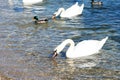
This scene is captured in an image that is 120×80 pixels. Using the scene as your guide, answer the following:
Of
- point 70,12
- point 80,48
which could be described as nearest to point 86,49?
point 80,48

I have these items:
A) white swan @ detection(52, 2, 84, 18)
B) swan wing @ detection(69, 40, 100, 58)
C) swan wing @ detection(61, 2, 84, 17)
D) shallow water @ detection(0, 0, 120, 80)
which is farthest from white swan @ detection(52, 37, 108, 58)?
swan wing @ detection(61, 2, 84, 17)

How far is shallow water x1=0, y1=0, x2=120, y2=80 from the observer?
13758mm

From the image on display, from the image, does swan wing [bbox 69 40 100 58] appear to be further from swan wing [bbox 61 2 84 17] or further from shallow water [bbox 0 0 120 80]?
swan wing [bbox 61 2 84 17]

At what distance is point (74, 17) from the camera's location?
2530 centimetres

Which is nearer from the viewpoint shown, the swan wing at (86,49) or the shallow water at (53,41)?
the shallow water at (53,41)

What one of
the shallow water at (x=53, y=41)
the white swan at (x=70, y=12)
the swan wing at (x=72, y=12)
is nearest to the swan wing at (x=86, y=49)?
the shallow water at (x=53, y=41)

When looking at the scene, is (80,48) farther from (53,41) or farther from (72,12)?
(72,12)

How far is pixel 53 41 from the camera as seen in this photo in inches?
712

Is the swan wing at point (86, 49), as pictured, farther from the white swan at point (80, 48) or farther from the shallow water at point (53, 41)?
the shallow water at point (53, 41)

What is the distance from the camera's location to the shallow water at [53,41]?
45.1ft

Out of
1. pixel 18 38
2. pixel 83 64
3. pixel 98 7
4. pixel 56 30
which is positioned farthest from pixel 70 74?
pixel 98 7

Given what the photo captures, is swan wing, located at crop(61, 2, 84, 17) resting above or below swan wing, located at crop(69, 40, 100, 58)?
below

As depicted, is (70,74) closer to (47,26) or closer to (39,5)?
(47,26)

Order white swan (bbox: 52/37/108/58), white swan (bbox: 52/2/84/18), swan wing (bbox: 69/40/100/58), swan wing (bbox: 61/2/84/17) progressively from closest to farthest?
white swan (bbox: 52/37/108/58) < swan wing (bbox: 69/40/100/58) < white swan (bbox: 52/2/84/18) < swan wing (bbox: 61/2/84/17)
